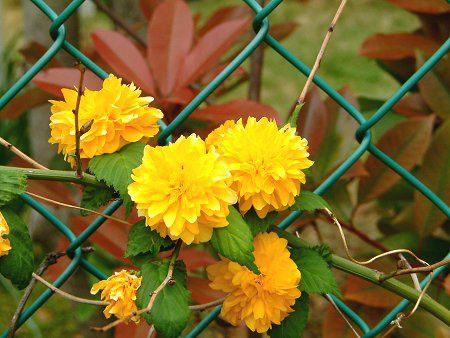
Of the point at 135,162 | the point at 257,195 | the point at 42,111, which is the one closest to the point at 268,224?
the point at 257,195

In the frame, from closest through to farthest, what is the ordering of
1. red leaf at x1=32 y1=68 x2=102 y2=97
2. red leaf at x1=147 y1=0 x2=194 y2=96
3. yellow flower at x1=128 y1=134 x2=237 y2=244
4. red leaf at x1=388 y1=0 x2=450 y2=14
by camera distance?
yellow flower at x1=128 y1=134 x2=237 y2=244 < red leaf at x1=32 y1=68 x2=102 y2=97 < red leaf at x1=147 y1=0 x2=194 y2=96 < red leaf at x1=388 y1=0 x2=450 y2=14

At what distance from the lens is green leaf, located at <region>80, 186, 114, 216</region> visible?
74 centimetres

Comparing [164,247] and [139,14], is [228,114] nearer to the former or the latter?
[164,247]

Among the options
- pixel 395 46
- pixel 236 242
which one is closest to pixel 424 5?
pixel 395 46

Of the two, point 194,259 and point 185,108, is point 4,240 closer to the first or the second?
point 185,108

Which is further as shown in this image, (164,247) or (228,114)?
(228,114)

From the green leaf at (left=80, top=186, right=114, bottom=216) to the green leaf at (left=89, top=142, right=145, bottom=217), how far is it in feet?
0.09

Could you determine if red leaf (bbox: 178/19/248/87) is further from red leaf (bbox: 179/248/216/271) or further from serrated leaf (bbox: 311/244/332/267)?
serrated leaf (bbox: 311/244/332/267)

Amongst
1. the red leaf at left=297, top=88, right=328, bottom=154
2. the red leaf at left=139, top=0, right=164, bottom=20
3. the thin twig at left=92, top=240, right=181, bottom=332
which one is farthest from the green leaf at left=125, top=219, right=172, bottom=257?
the red leaf at left=139, top=0, right=164, bottom=20

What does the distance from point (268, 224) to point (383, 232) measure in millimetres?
844

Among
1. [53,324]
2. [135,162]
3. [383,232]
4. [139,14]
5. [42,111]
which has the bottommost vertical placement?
[53,324]

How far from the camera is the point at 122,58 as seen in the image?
1.07 m

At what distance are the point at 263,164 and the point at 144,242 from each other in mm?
145

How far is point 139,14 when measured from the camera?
178 cm
